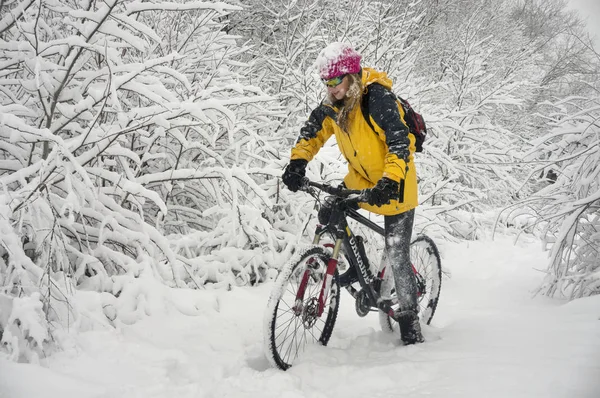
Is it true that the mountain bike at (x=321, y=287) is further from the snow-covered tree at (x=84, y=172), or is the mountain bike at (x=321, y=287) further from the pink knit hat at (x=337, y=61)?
the snow-covered tree at (x=84, y=172)

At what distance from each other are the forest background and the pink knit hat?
1.01m

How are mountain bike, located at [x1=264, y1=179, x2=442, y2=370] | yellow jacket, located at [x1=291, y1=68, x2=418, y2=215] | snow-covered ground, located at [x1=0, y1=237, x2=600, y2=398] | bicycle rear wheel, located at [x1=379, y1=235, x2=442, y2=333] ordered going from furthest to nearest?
bicycle rear wheel, located at [x1=379, y1=235, x2=442, y2=333]
mountain bike, located at [x1=264, y1=179, x2=442, y2=370]
yellow jacket, located at [x1=291, y1=68, x2=418, y2=215]
snow-covered ground, located at [x1=0, y1=237, x2=600, y2=398]

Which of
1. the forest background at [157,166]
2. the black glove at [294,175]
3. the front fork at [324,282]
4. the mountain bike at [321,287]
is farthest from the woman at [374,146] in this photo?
the forest background at [157,166]

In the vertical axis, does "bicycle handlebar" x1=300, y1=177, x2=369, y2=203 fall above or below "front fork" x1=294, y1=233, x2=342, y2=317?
above

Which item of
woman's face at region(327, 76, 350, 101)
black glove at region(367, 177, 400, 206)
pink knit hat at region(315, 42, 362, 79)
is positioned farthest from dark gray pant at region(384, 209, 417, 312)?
pink knit hat at region(315, 42, 362, 79)

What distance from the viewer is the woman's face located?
98.0 inches

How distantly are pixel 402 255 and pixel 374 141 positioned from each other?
2.72 ft

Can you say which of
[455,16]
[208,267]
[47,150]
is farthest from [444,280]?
[455,16]

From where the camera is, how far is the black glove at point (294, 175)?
2.79 meters

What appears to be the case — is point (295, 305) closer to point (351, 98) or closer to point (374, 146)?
point (374, 146)

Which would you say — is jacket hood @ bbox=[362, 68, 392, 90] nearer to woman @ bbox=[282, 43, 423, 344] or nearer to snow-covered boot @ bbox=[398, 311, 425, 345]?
woman @ bbox=[282, 43, 423, 344]

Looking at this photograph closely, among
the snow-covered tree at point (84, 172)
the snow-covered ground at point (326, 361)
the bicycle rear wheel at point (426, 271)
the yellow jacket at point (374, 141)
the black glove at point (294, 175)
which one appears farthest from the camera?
the bicycle rear wheel at point (426, 271)

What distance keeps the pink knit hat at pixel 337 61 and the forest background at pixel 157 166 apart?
101 cm

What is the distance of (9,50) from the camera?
9.25 ft
